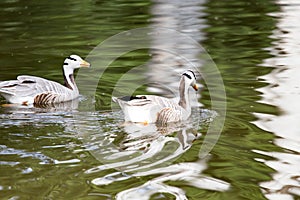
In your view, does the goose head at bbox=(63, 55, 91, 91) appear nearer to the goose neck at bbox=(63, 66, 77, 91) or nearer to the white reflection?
the goose neck at bbox=(63, 66, 77, 91)

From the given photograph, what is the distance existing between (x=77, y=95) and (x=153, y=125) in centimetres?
189

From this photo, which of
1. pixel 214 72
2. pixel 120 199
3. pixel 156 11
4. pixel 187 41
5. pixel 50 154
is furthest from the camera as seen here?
pixel 156 11

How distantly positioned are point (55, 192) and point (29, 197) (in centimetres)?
26

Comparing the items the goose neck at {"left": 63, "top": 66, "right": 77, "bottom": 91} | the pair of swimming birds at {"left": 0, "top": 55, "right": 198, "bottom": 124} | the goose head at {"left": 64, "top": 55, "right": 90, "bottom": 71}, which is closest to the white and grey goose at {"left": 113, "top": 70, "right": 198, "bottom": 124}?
the pair of swimming birds at {"left": 0, "top": 55, "right": 198, "bottom": 124}

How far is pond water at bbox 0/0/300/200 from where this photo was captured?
24.1ft

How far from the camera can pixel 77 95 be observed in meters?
10.9

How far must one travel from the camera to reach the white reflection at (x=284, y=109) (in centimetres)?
734

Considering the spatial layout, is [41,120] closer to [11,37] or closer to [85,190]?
[85,190]

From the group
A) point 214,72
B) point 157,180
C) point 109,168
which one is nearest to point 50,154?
point 109,168

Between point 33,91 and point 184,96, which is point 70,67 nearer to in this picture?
point 33,91

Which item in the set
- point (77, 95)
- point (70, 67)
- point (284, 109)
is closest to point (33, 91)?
point (77, 95)

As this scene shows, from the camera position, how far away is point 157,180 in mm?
7383

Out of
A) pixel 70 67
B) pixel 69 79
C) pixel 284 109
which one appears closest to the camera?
pixel 284 109

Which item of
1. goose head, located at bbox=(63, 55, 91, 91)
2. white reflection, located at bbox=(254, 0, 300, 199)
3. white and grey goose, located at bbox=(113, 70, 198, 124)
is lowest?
white reflection, located at bbox=(254, 0, 300, 199)
